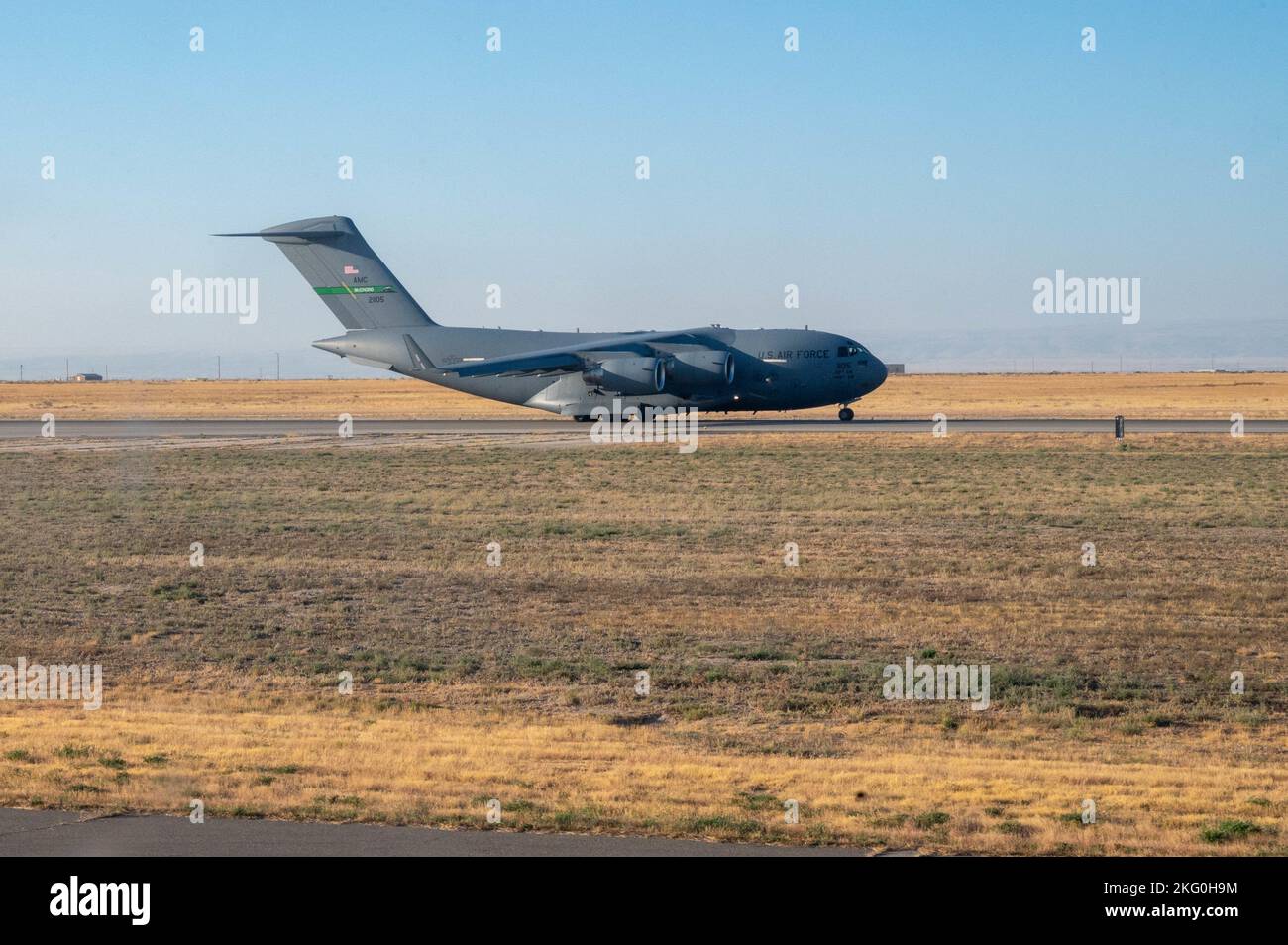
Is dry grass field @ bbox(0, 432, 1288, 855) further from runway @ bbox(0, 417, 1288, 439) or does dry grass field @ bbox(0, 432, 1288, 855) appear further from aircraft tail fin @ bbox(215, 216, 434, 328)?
aircraft tail fin @ bbox(215, 216, 434, 328)

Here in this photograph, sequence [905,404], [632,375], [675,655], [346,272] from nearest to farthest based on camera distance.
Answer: [675,655] → [632,375] → [346,272] → [905,404]

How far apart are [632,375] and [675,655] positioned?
132ft

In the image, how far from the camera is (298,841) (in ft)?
31.8

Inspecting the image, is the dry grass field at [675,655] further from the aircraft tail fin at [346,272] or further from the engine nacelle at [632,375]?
the aircraft tail fin at [346,272]

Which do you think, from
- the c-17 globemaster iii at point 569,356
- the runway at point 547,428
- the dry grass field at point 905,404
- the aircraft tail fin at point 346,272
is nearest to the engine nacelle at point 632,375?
the c-17 globemaster iii at point 569,356

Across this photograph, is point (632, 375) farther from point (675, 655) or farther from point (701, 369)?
point (675, 655)

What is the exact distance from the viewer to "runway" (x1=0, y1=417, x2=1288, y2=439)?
203 ft

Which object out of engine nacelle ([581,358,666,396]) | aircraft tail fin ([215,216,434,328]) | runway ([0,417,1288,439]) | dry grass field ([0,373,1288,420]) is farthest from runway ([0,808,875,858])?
dry grass field ([0,373,1288,420])

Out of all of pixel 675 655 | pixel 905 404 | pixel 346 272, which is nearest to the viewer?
pixel 675 655

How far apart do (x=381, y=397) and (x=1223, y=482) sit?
97.2 meters

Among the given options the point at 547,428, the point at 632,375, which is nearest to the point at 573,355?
the point at 632,375

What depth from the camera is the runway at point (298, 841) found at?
9391mm

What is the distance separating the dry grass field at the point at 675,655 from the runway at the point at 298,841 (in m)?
0.36

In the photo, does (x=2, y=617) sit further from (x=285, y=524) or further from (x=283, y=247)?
(x=283, y=247)
